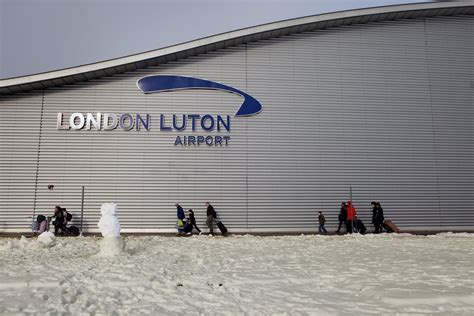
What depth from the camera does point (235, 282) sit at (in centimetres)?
591

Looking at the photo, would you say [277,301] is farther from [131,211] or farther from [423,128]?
[423,128]

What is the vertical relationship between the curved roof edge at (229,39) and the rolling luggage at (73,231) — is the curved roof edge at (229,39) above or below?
above

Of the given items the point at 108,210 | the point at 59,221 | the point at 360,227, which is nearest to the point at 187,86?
the point at 59,221

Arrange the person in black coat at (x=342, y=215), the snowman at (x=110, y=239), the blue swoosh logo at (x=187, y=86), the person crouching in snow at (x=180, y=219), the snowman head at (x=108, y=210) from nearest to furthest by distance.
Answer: the snowman at (x=110, y=239) → the snowman head at (x=108, y=210) → the person crouching in snow at (x=180, y=219) → the person in black coat at (x=342, y=215) → the blue swoosh logo at (x=187, y=86)

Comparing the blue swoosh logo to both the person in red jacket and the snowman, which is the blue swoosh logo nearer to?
the person in red jacket

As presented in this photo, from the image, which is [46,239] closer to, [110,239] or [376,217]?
[110,239]

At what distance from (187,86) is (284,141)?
5.24 m

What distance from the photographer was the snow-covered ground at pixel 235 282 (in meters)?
4.48

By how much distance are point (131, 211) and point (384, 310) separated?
13.3 metres

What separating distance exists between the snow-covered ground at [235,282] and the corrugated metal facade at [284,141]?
681 centimetres

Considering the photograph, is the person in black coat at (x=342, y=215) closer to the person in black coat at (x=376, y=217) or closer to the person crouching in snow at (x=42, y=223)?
the person in black coat at (x=376, y=217)

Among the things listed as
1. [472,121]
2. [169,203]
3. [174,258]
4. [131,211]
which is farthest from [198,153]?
[472,121]

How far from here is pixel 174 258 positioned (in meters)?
8.41

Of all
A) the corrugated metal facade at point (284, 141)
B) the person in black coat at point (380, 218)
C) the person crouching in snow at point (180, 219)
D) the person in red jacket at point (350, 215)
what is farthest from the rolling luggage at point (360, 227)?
the person crouching in snow at point (180, 219)
